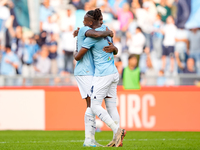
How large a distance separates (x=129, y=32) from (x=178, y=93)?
5128 millimetres

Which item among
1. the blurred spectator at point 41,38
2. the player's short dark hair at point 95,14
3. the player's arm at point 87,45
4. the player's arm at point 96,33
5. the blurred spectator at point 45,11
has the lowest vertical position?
the blurred spectator at point 41,38

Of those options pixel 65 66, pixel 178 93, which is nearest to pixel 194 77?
pixel 178 93

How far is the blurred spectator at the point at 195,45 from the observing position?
13.9 m

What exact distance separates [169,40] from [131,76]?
15.4 feet

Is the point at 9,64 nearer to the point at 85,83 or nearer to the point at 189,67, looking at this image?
the point at 189,67

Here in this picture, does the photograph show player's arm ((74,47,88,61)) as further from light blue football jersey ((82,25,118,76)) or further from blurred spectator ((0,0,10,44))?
blurred spectator ((0,0,10,44))

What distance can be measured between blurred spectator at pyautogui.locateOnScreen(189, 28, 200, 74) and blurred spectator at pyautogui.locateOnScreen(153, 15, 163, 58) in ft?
3.91

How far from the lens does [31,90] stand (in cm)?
1001

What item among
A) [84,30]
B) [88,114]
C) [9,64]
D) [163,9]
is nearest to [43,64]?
[9,64]

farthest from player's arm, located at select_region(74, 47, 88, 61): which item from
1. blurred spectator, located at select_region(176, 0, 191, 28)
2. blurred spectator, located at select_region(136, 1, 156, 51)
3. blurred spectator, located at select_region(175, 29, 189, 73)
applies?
blurred spectator, located at select_region(176, 0, 191, 28)

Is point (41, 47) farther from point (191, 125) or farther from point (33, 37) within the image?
point (191, 125)

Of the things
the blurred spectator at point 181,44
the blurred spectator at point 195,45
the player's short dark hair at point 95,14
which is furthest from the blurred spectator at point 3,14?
the player's short dark hair at point 95,14

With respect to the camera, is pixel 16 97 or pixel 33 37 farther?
pixel 33 37

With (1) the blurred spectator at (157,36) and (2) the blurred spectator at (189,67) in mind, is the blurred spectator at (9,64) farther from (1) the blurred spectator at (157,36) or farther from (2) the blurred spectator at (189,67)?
(2) the blurred spectator at (189,67)
